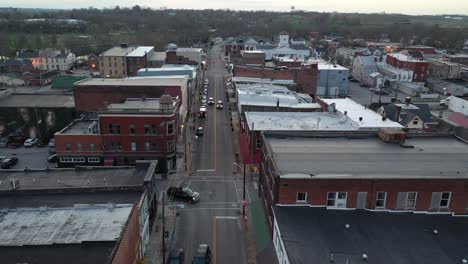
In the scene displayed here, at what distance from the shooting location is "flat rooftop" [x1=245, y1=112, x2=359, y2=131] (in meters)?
44.4

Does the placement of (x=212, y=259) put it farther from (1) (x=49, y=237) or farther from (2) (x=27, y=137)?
(2) (x=27, y=137)

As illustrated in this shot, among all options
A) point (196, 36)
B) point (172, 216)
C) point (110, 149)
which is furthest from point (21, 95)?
point (196, 36)

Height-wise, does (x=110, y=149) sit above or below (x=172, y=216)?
above

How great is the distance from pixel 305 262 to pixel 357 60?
101030mm

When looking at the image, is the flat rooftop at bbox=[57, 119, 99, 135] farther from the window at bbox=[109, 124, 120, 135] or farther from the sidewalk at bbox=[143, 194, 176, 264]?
the sidewalk at bbox=[143, 194, 176, 264]

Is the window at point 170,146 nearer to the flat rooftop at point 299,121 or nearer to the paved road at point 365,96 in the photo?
the flat rooftop at point 299,121

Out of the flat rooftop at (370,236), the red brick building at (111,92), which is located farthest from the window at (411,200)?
the red brick building at (111,92)

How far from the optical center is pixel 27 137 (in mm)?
57250

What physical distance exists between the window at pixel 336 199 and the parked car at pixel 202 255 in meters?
9.59

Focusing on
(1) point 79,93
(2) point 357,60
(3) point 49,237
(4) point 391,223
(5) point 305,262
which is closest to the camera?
(5) point 305,262

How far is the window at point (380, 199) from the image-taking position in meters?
26.6

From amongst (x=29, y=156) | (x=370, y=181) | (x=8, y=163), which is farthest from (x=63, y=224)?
(x=29, y=156)

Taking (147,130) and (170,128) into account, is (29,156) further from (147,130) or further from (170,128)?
(170,128)

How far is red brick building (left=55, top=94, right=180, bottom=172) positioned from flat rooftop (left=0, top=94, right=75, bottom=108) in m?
14.3
